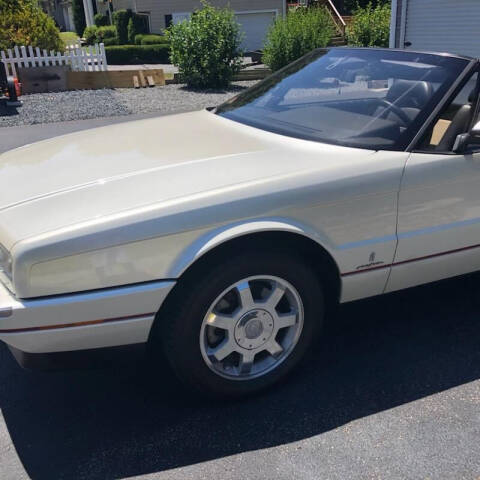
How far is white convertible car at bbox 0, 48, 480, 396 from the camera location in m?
2.24

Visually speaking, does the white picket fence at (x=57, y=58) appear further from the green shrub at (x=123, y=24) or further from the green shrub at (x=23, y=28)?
the green shrub at (x=123, y=24)

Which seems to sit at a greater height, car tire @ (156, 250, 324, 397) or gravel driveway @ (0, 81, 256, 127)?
car tire @ (156, 250, 324, 397)

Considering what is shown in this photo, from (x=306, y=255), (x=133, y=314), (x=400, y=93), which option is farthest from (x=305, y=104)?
(x=133, y=314)

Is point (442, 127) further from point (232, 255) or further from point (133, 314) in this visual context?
point (133, 314)

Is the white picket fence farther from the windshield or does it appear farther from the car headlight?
the car headlight

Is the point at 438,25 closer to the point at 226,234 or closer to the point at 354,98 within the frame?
the point at 354,98

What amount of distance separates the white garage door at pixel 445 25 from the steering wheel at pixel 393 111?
11090mm

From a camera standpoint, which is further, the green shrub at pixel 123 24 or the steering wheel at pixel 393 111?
the green shrub at pixel 123 24

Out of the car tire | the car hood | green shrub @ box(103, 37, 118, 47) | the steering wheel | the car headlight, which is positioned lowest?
green shrub @ box(103, 37, 118, 47)

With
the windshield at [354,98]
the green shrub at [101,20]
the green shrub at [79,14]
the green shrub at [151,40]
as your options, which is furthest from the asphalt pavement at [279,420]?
the green shrub at [79,14]

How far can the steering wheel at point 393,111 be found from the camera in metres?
3.00

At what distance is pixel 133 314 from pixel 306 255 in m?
0.90

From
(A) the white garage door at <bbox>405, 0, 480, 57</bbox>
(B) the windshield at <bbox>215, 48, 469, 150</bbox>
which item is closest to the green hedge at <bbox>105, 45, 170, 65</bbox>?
(A) the white garage door at <bbox>405, 0, 480, 57</bbox>

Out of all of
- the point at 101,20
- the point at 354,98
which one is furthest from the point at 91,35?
the point at 354,98
